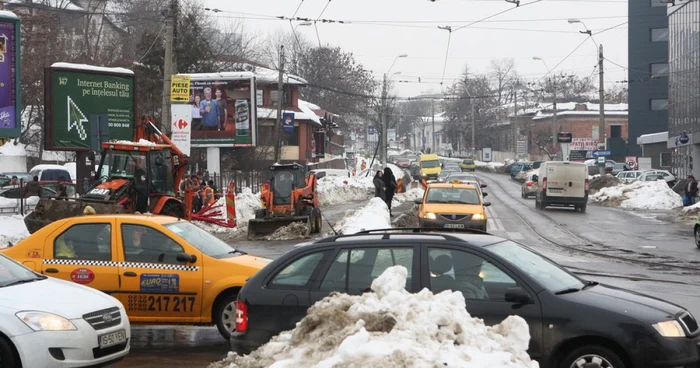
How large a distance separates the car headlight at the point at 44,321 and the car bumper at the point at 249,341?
1469 millimetres

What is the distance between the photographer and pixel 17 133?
27.0 meters

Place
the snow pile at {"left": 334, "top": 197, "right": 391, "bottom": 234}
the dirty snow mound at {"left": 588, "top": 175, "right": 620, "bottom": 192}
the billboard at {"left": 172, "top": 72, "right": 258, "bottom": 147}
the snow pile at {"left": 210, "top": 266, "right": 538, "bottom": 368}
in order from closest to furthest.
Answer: the snow pile at {"left": 210, "top": 266, "right": 538, "bottom": 368}
the snow pile at {"left": 334, "top": 197, "right": 391, "bottom": 234}
the billboard at {"left": 172, "top": 72, "right": 258, "bottom": 147}
the dirty snow mound at {"left": 588, "top": 175, "right": 620, "bottom": 192}

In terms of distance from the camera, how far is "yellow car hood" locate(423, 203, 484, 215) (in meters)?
22.9

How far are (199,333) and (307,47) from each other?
286 feet

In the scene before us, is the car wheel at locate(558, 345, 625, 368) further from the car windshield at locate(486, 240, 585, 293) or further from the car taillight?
the car taillight

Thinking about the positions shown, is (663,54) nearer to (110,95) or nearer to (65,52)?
(65,52)

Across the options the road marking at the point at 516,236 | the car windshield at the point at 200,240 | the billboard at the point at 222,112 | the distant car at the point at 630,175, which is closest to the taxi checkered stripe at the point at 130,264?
the car windshield at the point at 200,240

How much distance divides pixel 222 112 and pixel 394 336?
38.1 meters

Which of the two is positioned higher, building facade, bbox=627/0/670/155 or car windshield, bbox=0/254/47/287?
building facade, bbox=627/0/670/155

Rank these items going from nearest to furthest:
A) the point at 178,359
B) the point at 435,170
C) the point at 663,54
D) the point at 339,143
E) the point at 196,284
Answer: the point at 178,359 < the point at 196,284 < the point at 435,170 < the point at 663,54 < the point at 339,143

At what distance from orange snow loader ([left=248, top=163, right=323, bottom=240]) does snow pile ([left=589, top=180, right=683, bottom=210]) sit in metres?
21.0

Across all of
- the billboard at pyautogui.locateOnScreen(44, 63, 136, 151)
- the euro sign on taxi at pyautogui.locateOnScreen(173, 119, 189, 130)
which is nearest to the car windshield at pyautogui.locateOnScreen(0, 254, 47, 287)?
the euro sign on taxi at pyautogui.locateOnScreen(173, 119, 189, 130)

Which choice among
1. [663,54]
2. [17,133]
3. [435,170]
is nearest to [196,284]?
[17,133]

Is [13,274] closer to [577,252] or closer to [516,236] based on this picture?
[577,252]
